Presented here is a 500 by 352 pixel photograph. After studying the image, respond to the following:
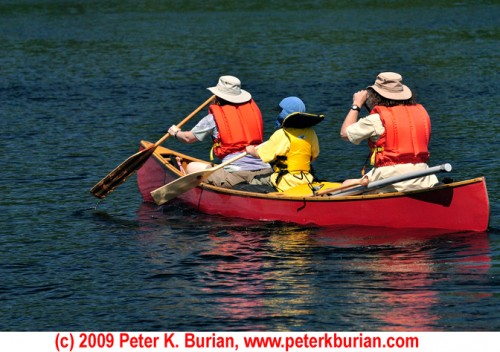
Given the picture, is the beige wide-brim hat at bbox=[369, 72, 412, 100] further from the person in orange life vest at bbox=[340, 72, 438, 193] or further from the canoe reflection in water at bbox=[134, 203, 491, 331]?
the canoe reflection in water at bbox=[134, 203, 491, 331]

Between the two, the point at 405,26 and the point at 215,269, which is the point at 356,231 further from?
the point at 405,26

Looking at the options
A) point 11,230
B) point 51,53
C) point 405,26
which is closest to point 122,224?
point 11,230

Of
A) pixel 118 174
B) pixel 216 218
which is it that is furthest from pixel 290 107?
pixel 118 174

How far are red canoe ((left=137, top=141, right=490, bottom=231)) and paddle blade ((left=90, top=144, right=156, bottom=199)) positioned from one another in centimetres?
134

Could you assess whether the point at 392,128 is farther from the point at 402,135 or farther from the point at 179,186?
the point at 179,186

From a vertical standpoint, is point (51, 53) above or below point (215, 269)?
below

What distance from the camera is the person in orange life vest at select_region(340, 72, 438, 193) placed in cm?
1470

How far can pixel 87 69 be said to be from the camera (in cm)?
3341

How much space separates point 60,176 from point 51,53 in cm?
1750

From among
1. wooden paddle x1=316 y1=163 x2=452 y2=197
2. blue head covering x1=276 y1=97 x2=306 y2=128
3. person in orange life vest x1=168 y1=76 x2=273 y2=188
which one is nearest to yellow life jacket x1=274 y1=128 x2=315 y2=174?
blue head covering x1=276 y1=97 x2=306 y2=128

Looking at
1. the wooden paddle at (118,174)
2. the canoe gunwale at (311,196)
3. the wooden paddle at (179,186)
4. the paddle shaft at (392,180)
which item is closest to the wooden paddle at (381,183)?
the paddle shaft at (392,180)

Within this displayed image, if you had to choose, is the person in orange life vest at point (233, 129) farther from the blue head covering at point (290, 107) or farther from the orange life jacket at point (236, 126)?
the blue head covering at point (290, 107)

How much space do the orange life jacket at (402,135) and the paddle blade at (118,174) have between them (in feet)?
14.0

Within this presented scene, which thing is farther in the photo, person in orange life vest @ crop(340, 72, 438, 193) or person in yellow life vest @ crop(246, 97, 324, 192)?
person in yellow life vest @ crop(246, 97, 324, 192)
